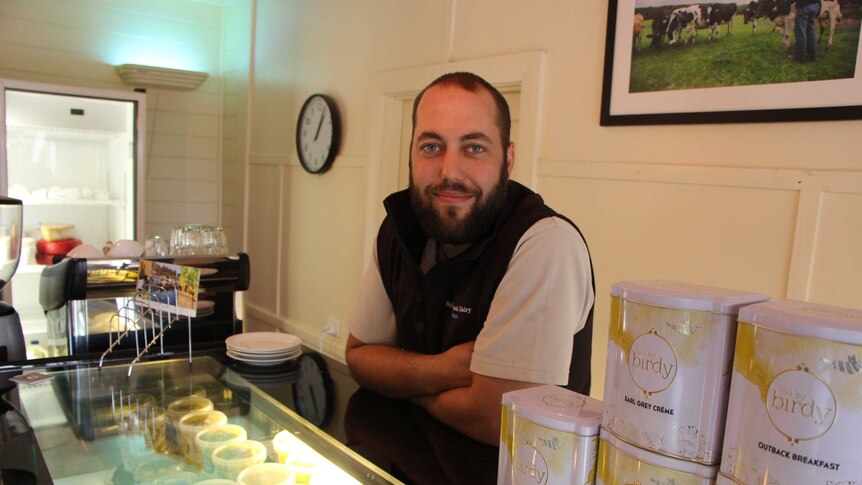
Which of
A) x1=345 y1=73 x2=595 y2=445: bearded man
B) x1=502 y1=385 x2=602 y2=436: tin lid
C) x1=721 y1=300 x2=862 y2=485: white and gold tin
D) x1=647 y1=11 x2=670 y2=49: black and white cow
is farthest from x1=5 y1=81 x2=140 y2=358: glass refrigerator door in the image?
x1=721 y1=300 x2=862 y2=485: white and gold tin

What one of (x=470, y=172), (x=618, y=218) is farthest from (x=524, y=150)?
(x=470, y=172)

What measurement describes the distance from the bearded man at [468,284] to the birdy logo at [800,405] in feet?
2.61

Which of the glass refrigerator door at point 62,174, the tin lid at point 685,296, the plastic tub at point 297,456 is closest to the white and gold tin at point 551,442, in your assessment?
the tin lid at point 685,296

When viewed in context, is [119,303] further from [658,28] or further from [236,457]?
[658,28]

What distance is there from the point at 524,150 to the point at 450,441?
1.65 m

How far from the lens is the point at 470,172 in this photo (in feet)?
5.47

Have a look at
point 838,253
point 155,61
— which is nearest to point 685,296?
point 838,253

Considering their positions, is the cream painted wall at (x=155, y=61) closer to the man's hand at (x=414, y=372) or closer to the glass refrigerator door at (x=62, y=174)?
the glass refrigerator door at (x=62, y=174)

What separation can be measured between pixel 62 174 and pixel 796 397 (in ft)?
15.2

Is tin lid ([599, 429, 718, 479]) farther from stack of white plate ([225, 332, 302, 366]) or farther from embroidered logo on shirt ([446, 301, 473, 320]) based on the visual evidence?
stack of white plate ([225, 332, 302, 366])

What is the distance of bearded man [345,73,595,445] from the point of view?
1.39 m

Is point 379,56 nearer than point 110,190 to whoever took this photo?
Yes

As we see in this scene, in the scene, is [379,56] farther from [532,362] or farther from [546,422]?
[546,422]

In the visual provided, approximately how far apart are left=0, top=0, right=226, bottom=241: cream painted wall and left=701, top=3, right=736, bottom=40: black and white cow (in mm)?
4099
